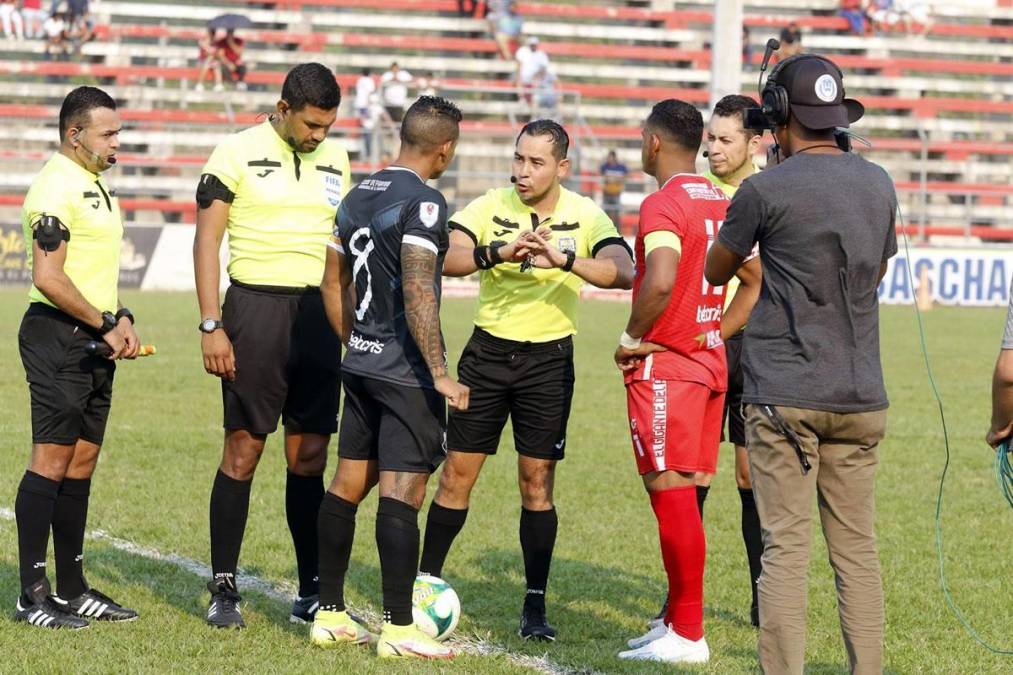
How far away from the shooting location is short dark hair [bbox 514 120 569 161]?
6020 millimetres

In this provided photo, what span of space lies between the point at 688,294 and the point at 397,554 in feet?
5.27

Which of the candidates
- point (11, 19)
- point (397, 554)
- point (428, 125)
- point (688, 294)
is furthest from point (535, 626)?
point (11, 19)

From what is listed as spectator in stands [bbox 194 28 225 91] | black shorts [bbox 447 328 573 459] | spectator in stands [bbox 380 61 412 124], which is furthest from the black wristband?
spectator in stands [bbox 194 28 225 91]

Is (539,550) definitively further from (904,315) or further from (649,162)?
(904,315)

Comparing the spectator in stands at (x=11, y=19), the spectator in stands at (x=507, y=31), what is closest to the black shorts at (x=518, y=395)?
the spectator in stands at (x=507, y=31)

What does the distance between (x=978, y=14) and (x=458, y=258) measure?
3621cm

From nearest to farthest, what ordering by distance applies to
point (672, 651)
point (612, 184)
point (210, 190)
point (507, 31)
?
1. point (672, 651)
2. point (210, 190)
3. point (612, 184)
4. point (507, 31)

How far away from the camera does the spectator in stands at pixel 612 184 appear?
93.7 ft

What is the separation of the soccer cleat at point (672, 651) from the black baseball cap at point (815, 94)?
7.47 ft

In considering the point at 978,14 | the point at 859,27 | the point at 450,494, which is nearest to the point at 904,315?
the point at 859,27

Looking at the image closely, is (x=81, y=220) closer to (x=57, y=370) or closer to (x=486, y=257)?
(x=57, y=370)

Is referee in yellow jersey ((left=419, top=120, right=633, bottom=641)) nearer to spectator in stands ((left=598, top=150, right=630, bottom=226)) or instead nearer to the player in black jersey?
the player in black jersey

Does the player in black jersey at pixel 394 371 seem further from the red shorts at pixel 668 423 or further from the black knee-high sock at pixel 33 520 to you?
the black knee-high sock at pixel 33 520

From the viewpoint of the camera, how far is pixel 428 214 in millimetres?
5414
